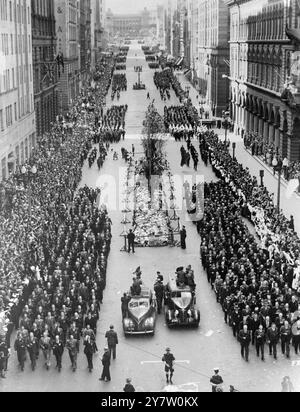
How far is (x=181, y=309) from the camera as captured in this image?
2608 cm

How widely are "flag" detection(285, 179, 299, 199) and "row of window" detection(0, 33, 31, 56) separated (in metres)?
23.7

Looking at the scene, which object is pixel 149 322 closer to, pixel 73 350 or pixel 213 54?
pixel 73 350

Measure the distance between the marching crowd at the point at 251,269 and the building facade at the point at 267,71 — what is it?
574 inches

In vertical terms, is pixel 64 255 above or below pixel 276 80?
below

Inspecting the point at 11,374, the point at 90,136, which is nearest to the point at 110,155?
the point at 90,136

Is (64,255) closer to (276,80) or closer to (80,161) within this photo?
(80,161)

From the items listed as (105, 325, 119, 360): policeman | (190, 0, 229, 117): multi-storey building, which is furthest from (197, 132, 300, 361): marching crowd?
(190, 0, 229, 117): multi-storey building

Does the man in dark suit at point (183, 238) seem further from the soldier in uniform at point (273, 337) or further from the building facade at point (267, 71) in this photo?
the building facade at point (267, 71)

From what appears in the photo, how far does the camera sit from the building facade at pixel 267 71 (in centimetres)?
5394

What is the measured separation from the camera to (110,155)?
65062 millimetres

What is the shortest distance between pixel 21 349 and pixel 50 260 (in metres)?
7.82

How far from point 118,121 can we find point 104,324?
60.8 m

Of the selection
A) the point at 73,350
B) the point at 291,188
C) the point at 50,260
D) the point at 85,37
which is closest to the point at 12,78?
the point at 291,188
